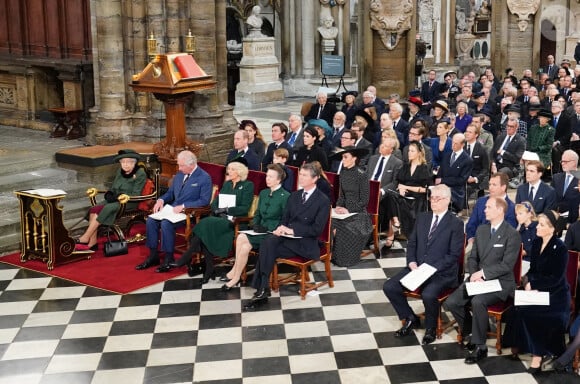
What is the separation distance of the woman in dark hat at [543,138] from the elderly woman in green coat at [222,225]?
19.4ft

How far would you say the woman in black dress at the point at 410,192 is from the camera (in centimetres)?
1059

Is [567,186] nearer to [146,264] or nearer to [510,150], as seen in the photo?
[510,150]

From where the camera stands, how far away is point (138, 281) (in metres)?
9.57

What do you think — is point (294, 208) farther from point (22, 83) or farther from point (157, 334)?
point (22, 83)

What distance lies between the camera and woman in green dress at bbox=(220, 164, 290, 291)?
361 inches

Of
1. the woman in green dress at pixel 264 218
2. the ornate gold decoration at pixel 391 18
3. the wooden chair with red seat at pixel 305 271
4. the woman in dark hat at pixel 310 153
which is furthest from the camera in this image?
the ornate gold decoration at pixel 391 18

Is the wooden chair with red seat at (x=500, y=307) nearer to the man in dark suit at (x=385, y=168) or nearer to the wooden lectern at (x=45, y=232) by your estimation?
the man in dark suit at (x=385, y=168)

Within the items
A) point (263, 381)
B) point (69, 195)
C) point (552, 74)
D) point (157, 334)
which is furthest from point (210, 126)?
point (552, 74)

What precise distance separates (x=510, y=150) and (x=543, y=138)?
42.7 inches


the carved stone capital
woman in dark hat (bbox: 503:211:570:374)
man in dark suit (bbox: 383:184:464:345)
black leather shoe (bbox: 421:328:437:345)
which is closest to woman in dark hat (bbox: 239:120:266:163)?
man in dark suit (bbox: 383:184:464:345)

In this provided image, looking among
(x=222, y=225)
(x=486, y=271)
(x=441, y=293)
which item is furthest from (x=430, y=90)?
(x=486, y=271)

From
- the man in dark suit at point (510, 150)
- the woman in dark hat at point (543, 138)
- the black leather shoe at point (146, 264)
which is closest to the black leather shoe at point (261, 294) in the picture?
the black leather shoe at point (146, 264)

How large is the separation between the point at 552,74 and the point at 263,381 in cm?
1712

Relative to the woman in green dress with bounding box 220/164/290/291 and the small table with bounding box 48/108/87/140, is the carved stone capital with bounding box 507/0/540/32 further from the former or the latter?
the woman in green dress with bounding box 220/164/290/291
